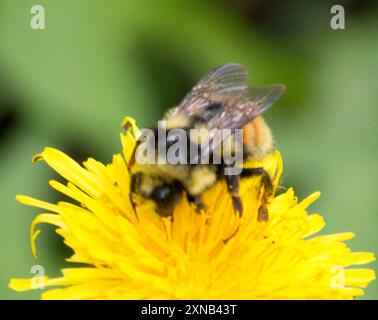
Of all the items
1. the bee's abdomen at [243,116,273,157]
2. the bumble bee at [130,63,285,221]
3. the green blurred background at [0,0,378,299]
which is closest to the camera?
Result: the bumble bee at [130,63,285,221]

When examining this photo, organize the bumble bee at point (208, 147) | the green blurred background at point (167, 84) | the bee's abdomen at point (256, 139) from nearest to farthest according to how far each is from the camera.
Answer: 1. the bumble bee at point (208, 147)
2. the bee's abdomen at point (256, 139)
3. the green blurred background at point (167, 84)

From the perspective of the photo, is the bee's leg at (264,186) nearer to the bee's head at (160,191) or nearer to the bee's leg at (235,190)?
the bee's leg at (235,190)

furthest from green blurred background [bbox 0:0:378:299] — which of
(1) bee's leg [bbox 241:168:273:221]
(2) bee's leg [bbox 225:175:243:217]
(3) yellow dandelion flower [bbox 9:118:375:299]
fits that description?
(2) bee's leg [bbox 225:175:243:217]

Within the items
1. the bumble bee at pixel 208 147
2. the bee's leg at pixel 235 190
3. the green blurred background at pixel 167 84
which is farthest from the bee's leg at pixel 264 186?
the green blurred background at pixel 167 84

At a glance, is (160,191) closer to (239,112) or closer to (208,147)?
(208,147)

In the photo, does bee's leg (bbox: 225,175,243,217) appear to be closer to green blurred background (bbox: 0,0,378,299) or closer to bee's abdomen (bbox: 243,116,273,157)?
bee's abdomen (bbox: 243,116,273,157)

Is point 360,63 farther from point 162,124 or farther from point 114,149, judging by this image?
point 162,124

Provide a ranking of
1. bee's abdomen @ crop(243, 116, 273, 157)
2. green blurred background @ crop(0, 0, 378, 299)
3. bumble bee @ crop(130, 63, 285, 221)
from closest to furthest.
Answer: bumble bee @ crop(130, 63, 285, 221) < bee's abdomen @ crop(243, 116, 273, 157) < green blurred background @ crop(0, 0, 378, 299)
